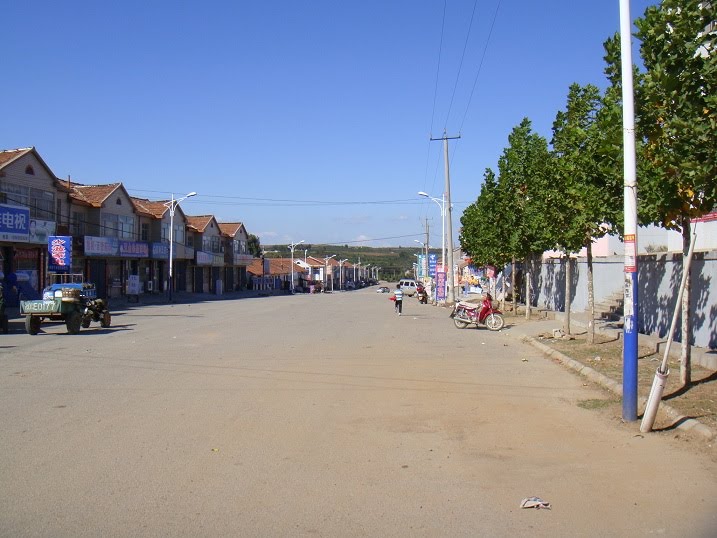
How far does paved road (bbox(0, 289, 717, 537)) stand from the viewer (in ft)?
18.0

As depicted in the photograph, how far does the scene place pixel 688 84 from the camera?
8844 mm

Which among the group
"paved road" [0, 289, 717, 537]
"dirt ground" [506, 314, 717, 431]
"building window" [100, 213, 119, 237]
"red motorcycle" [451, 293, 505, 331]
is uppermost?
"building window" [100, 213, 119, 237]

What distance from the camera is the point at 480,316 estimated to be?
2594cm

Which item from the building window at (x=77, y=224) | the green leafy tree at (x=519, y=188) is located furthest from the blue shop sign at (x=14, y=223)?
the green leafy tree at (x=519, y=188)

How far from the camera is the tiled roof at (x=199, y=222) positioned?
74.3m

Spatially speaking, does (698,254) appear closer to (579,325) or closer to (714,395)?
(714,395)

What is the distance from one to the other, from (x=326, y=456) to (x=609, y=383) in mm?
6389

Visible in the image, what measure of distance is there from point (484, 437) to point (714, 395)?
13.0 feet

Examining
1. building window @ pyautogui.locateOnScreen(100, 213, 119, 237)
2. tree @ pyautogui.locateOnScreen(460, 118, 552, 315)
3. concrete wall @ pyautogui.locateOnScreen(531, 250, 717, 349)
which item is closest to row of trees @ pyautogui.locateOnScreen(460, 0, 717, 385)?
concrete wall @ pyautogui.locateOnScreen(531, 250, 717, 349)

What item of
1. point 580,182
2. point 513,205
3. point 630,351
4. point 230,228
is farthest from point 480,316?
point 230,228

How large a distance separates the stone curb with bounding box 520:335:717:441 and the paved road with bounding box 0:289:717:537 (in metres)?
0.43

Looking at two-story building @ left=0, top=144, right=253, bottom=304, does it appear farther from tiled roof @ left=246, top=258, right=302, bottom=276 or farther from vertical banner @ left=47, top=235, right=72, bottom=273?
tiled roof @ left=246, top=258, right=302, bottom=276

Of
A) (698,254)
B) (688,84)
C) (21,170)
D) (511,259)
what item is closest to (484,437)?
(688,84)

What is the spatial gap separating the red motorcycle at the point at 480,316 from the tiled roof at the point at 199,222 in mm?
50908
